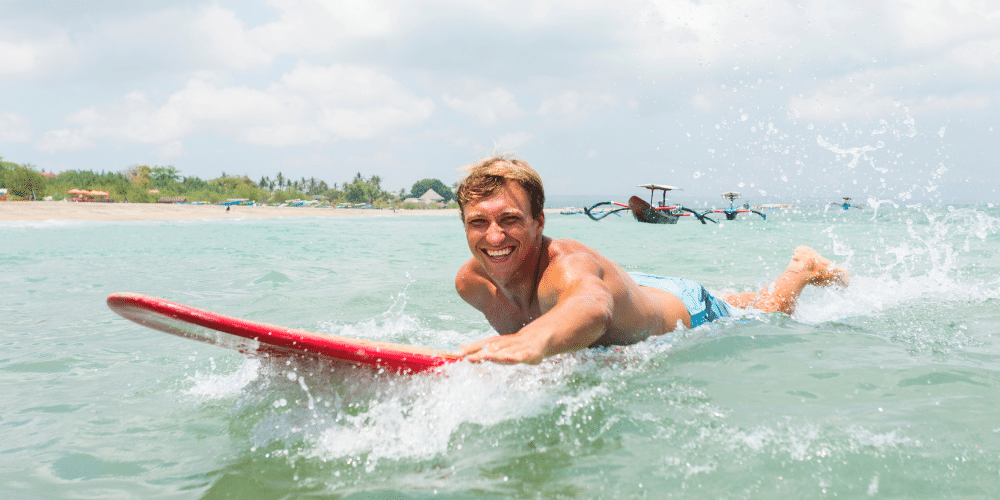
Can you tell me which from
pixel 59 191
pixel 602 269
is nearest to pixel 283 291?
pixel 602 269

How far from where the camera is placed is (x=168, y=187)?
243 feet

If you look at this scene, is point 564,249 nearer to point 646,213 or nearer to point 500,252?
point 500,252

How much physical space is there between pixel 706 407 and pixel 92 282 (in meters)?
8.39

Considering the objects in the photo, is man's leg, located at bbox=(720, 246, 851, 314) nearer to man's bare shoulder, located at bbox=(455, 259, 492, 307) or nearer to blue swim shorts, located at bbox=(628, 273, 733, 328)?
blue swim shorts, located at bbox=(628, 273, 733, 328)

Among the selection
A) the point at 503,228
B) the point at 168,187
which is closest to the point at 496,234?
the point at 503,228

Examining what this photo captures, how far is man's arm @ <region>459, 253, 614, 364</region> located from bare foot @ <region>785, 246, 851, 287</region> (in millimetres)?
2792

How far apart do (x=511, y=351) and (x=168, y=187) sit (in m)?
84.7

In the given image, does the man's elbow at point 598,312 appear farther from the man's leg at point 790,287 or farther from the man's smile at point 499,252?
the man's leg at point 790,287

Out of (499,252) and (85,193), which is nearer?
(499,252)

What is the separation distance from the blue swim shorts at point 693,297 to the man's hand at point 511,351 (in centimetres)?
211

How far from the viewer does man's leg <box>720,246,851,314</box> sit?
4.55 meters

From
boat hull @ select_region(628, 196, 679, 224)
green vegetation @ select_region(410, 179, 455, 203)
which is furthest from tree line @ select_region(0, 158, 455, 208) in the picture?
boat hull @ select_region(628, 196, 679, 224)

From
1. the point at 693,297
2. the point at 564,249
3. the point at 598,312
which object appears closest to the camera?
the point at 598,312

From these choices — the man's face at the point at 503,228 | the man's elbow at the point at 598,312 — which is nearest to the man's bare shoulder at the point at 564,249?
the man's face at the point at 503,228
